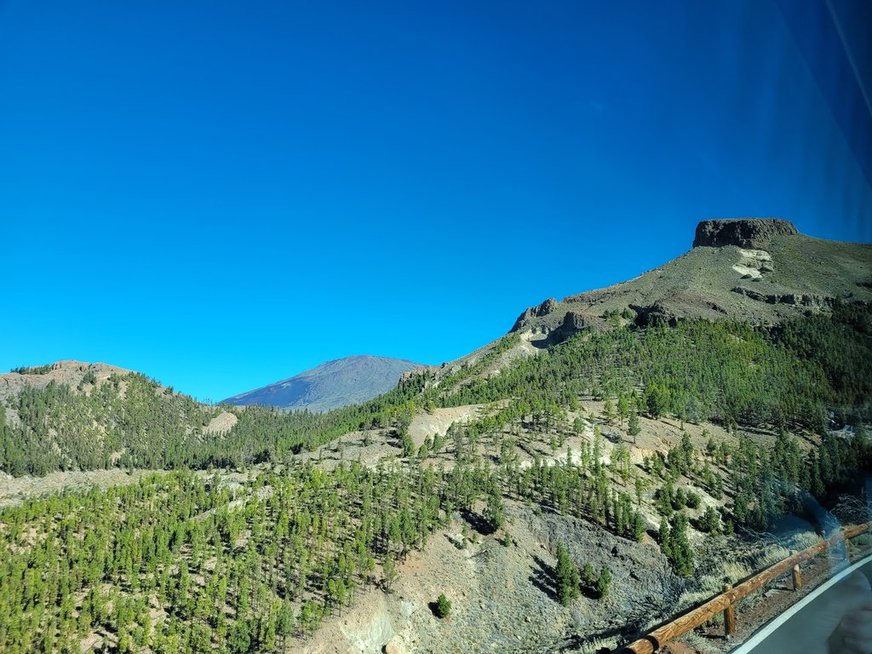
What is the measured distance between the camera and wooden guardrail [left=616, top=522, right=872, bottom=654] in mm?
6227

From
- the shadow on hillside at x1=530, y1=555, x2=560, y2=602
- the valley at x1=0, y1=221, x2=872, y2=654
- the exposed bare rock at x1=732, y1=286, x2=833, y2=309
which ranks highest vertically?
the exposed bare rock at x1=732, y1=286, x2=833, y2=309

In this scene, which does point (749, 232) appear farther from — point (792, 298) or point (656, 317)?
point (656, 317)

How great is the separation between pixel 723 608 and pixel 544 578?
15615 mm

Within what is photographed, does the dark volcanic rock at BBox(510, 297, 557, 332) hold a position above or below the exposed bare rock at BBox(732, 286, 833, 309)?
above

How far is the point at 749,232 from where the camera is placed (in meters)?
129

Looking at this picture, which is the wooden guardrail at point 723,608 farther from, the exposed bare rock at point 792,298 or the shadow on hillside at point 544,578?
the exposed bare rock at point 792,298

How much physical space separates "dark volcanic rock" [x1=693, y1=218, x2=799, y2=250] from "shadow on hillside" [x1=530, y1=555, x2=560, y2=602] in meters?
128

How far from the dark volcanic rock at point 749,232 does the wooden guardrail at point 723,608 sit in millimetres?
135890

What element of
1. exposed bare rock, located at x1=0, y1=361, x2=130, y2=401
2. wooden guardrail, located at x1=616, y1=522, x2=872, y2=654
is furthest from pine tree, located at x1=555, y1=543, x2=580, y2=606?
exposed bare rock, located at x1=0, y1=361, x2=130, y2=401

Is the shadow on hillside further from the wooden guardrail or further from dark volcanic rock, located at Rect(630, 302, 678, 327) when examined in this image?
dark volcanic rock, located at Rect(630, 302, 678, 327)

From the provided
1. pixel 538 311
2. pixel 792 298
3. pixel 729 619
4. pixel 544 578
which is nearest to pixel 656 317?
pixel 792 298

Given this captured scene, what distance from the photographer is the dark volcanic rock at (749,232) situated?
416 feet

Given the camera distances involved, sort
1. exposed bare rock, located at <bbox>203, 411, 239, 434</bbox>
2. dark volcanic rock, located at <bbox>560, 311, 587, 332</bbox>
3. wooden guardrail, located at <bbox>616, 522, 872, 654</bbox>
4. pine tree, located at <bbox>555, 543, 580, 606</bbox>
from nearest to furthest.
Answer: wooden guardrail, located at <bbox>616, 522, 872, 654</bbox>, pine tree, located at <bbox>555, 543, 580, 606</bbox>, dark volcanic rock, located at <bbox>560, 311, 587, 332</bbox>, exposed bare rock, located at <bbox>203, 411, 239, 434</bbox>

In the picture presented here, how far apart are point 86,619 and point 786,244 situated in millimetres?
144323
